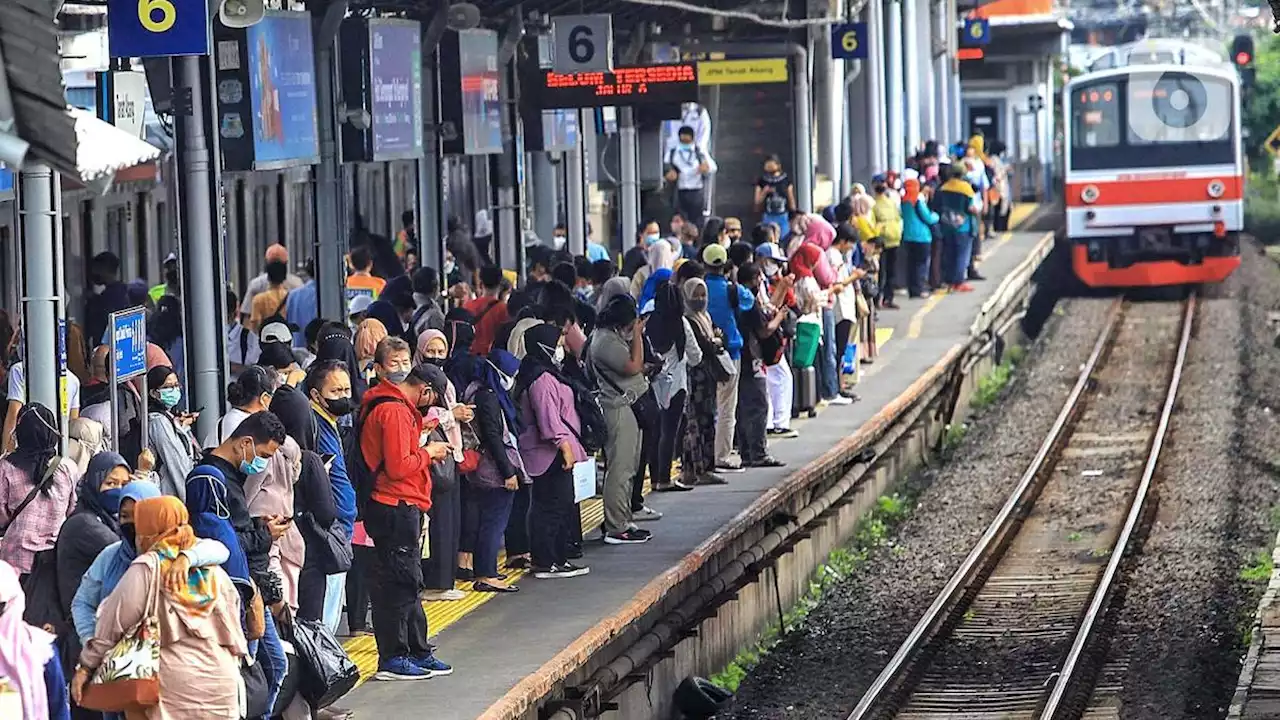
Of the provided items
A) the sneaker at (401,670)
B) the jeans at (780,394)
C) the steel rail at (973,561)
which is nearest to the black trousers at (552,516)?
the steel rail at (973,561)

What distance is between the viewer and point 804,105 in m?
25.7

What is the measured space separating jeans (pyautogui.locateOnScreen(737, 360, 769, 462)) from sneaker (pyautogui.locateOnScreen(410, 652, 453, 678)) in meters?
6.37

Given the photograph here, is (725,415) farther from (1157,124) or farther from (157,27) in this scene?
(1157,124)

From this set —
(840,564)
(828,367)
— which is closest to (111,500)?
(840,564)

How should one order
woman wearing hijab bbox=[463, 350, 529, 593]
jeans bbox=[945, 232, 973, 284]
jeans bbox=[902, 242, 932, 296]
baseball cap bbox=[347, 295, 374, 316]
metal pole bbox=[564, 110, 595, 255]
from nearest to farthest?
1. woman wearing hijab bbox=[463, 350, 529, 593]
2. baseball cap bbox=[347, 295, 374, 316]
3. metal pole bbox=[564, 110, 595, 255]
4. jeans bbox=[902, 242, 932, 296]
5. jeans bbox=[945, 232, 973, 284]

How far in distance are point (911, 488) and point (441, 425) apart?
9.86 meters

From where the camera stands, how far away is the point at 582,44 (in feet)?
64.5

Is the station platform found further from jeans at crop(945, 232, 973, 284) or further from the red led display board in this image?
jeans at crop(945, 232, 973, 284)

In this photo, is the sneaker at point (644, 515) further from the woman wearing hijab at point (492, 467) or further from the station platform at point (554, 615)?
the woman wearing hijab at point (492, 467)

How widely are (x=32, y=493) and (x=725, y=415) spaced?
8052 mm

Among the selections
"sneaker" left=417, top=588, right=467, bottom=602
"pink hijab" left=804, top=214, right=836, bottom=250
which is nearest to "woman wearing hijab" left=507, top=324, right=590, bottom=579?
"sneaker" left=417, top=588, right=467, bottom=602

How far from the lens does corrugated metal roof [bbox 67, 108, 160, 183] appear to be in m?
7.91

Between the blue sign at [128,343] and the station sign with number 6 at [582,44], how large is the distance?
10033mm

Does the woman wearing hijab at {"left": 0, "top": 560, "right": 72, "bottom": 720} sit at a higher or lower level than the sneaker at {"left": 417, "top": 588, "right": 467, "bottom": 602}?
higher
